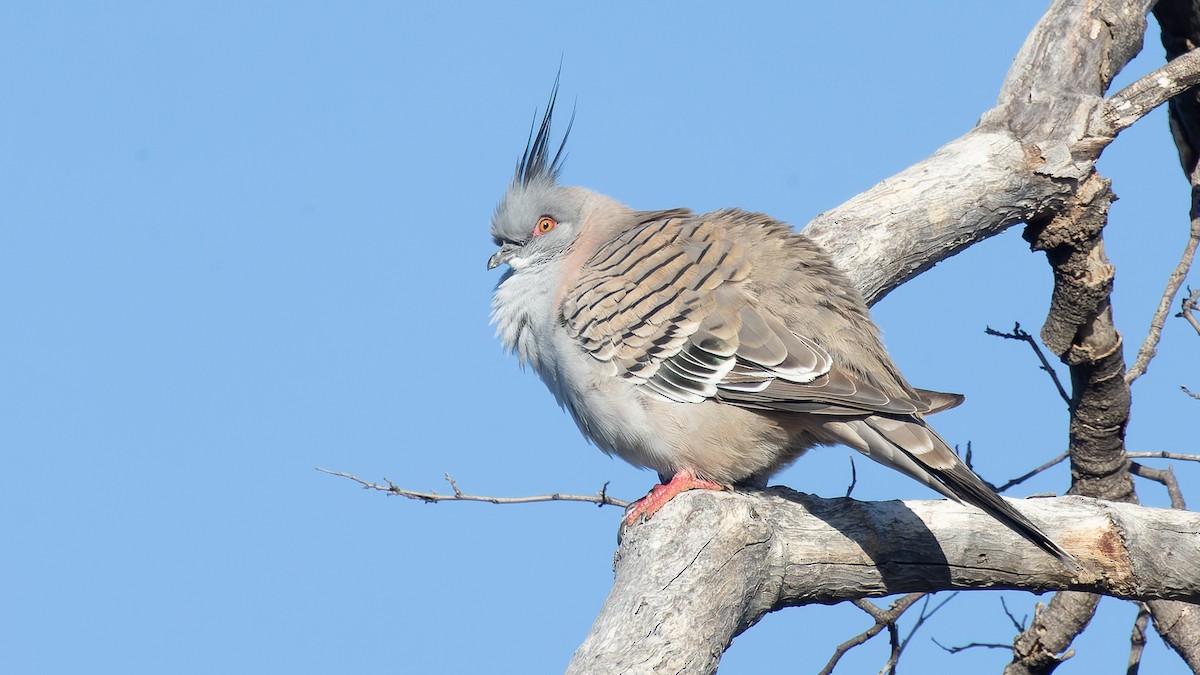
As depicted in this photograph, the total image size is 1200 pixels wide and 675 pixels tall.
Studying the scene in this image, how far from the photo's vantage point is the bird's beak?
5977 millimetres

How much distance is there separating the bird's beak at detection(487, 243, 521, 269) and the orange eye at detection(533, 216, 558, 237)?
123 millimetres

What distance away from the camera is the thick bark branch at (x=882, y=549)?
414 centimetres

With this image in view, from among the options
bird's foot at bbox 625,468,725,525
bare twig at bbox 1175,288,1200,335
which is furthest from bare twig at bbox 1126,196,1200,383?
bird's foot at bbox 625,468,725,525

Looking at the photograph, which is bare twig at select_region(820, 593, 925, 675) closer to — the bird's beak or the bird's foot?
the bird's foot

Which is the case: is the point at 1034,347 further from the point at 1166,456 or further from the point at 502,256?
the point at 502,256

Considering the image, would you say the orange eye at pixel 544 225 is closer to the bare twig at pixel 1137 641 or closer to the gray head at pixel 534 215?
the gray head at pixel 534 215

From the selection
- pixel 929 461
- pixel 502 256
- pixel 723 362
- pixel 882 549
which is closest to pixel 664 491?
pixel 723 362

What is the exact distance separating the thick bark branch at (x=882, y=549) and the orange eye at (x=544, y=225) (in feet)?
6.22

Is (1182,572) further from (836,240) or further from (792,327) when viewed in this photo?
(836,240)

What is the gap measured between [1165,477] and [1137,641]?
2.73 ft

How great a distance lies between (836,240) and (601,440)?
5.28 ft

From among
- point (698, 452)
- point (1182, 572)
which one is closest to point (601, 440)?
point (698, 452)

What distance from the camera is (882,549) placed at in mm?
4414

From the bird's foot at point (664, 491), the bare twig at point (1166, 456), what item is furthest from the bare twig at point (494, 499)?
the bare twig at point (1166, 456)
